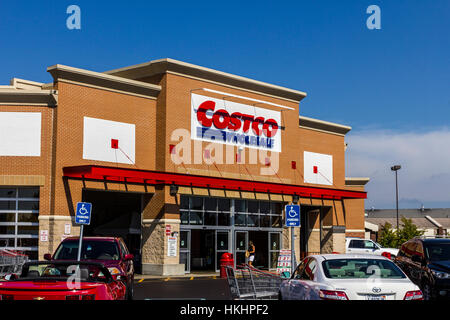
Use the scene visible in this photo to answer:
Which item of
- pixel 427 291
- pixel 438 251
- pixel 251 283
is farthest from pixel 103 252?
pixel 438 251

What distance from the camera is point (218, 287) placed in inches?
960

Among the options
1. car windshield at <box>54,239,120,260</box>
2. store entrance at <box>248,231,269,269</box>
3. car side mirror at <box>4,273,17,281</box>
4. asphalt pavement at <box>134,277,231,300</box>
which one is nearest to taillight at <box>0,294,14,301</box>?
car side mirror at <box>4,273,17,281</box>

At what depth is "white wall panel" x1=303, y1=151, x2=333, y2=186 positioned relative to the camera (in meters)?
42.5

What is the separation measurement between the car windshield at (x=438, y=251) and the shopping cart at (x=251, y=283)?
5034 mm

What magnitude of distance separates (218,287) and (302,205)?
18.4 m

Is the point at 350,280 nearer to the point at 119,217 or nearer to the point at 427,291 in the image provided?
the point at 427,291

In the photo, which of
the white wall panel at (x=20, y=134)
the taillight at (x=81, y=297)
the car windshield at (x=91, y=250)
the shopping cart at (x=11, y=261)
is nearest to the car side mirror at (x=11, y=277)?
the taillight at (x=81, y=297)

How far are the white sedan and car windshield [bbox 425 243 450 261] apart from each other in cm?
631

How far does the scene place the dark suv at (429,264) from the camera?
16031 millimetres

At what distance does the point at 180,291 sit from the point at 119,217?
543 inches

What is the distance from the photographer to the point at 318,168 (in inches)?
1706

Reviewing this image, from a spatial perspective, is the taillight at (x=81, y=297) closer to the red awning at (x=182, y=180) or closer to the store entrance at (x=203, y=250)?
the red awning at (x=182, y=180)

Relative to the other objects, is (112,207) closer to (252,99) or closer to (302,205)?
(252,99)

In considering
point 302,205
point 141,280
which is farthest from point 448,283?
point 302,205
